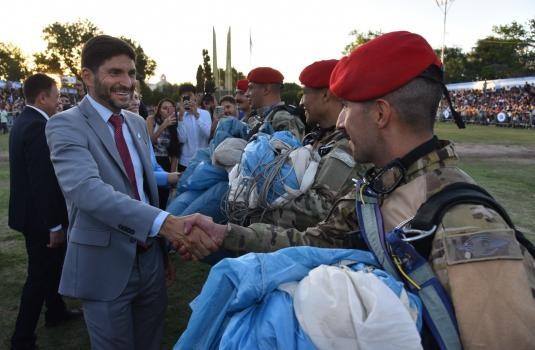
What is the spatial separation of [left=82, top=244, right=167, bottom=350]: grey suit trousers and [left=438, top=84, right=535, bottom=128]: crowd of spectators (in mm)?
26546

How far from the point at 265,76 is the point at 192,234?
117 inches

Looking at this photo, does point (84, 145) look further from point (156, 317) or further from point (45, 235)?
point (45, 235)

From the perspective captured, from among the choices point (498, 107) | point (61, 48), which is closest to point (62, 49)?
point (61, 48)

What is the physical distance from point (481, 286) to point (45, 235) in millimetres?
3684

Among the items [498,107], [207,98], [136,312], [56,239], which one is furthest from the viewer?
[498,107]

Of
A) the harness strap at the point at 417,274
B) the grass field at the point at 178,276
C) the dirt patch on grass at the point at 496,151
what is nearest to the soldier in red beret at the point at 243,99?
the grass field at the point at 178,276

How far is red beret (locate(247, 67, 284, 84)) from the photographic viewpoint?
4.95 metres

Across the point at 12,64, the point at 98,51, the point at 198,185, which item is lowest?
the point at 198,185

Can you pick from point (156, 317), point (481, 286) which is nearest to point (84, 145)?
point (156, 317)

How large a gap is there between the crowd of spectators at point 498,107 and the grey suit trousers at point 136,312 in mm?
26546

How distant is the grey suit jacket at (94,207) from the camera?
A: 2303 millimetres

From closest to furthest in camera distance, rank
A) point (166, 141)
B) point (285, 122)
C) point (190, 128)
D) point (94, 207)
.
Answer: point (94, 207) → point (285, 122) → point (166, 141) → point (190, 128)

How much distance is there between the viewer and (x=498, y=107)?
120ft

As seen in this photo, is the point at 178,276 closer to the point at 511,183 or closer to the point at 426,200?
the point at 426,200
